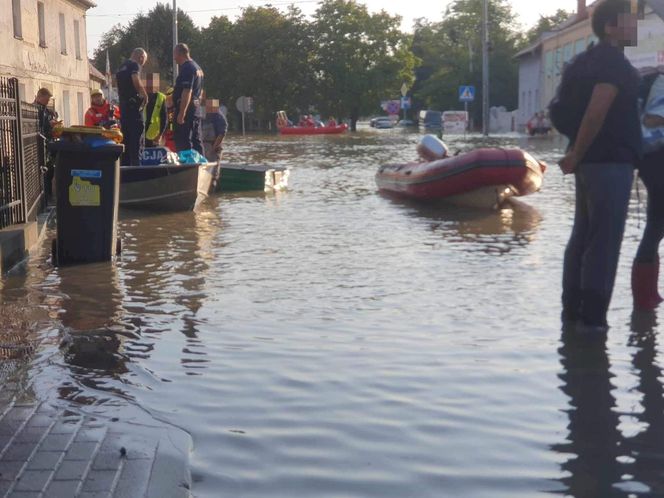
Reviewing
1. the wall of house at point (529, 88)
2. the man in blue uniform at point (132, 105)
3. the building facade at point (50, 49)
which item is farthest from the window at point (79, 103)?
the wall of house at point (529, 88)

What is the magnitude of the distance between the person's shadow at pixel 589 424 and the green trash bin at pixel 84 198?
4.46 m

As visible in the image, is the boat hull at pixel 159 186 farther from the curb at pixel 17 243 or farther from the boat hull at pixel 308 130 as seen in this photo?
the boat hull at pixel 308 130

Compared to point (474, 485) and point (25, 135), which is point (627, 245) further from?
point (474, 485)

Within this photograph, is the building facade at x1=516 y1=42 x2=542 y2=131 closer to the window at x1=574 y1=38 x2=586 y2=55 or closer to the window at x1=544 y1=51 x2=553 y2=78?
the window at x1=544 y1=51 x2=553 y2=78

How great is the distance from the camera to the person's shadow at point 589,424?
390 cm

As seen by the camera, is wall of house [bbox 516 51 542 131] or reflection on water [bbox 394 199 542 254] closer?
reflection on water [bbox 394 199 542 254]

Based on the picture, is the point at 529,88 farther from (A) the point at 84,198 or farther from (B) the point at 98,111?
(A) the point at 84,198

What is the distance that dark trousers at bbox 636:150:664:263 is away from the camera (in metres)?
6.77

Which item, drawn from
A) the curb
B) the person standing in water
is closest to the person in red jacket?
the curb

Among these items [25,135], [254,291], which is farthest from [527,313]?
[25,135]

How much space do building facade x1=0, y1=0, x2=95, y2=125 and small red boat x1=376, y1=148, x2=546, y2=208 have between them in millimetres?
13132

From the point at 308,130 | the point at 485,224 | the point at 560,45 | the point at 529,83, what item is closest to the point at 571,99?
the point at 485,224

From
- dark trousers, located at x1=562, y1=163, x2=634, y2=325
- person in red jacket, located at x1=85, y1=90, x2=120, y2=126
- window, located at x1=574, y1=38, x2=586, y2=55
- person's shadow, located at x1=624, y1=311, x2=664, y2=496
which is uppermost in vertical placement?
window, located at x1=574, y1=38, x2=586, y2=55

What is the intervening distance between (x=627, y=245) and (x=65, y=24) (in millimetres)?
28689
